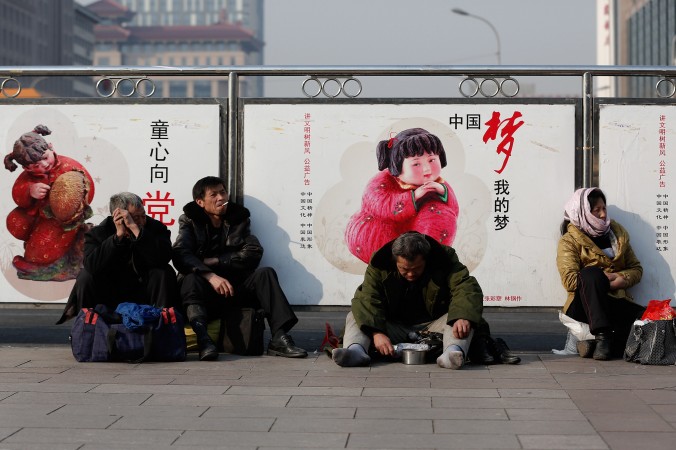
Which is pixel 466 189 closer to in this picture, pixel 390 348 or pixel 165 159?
pixel 390 348

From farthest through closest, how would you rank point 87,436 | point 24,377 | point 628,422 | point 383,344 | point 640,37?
point 640,37 < point 383,344 < point 24,377 < point 628,422 < point 87,436

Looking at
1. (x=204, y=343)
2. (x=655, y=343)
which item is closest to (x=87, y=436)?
(x=204, y=343)

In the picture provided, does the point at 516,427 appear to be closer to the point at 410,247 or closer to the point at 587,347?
the point at 410,247

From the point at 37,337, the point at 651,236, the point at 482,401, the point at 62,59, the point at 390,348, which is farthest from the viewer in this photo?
the point at 62,59

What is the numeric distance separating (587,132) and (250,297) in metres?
2.99

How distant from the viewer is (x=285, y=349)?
8883 mm

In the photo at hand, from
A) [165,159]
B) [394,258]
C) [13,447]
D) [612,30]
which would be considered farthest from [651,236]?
[612,30]

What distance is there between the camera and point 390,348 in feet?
27.1

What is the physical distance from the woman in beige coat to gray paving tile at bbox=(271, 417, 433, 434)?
297cm

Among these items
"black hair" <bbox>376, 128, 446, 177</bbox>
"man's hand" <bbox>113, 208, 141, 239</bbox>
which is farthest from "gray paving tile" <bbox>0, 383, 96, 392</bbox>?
"black hair" <bbox>376, 128, 446, 177</bbox>

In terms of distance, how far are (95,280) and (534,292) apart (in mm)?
3445

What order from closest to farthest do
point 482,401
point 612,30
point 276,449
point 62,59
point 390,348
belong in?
point 276,449 < point 482,401 < point 390,348 < point 612,30 < point 62,59

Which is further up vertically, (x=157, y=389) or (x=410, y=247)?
(x=410, y=247)

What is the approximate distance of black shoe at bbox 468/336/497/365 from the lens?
8.45 m
